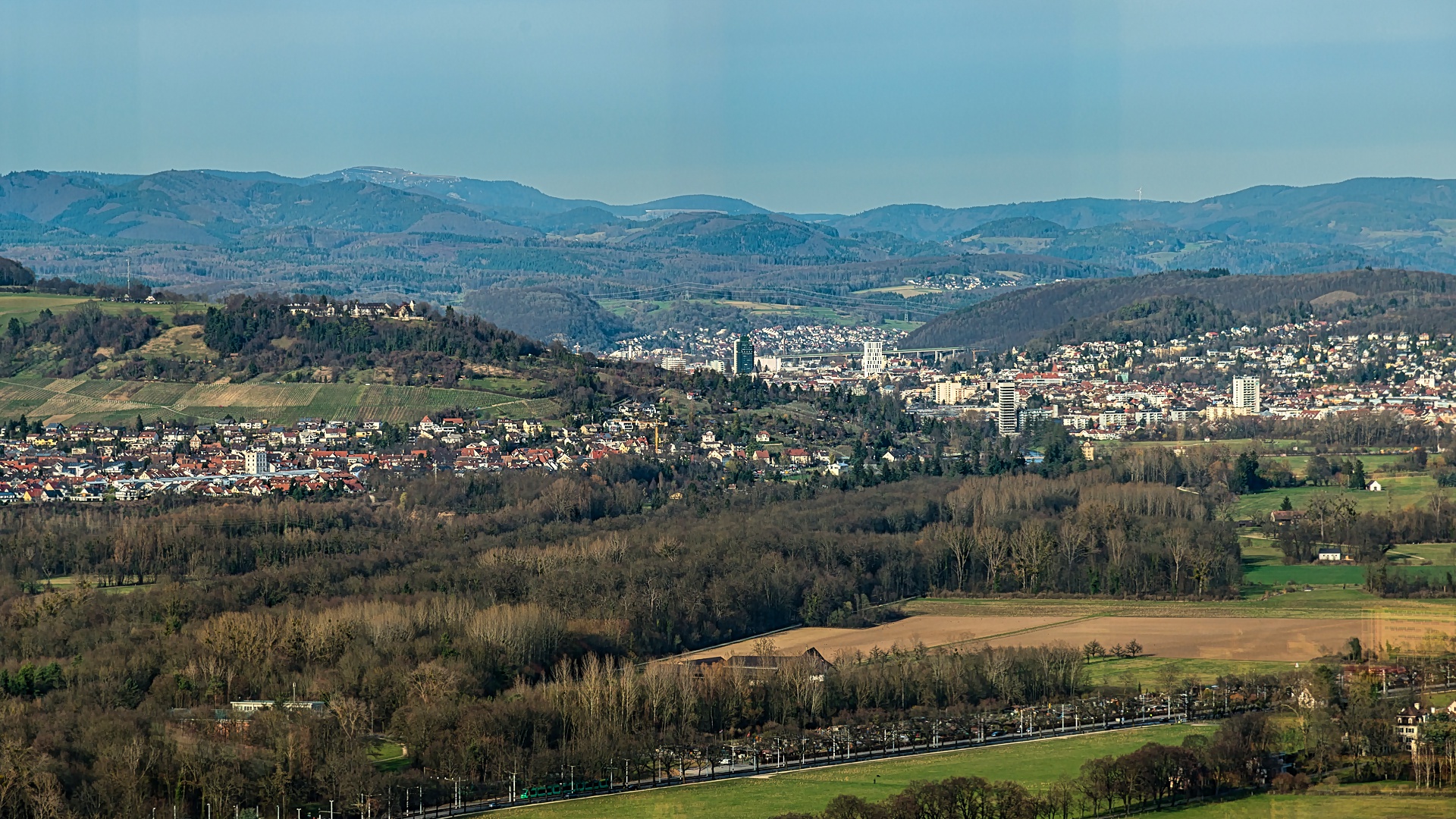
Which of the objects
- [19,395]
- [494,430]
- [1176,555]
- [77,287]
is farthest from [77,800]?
[77,287]

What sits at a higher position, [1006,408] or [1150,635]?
[1006,408]

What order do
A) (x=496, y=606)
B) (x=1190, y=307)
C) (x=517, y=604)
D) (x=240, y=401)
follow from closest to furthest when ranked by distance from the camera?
1. (x=496, y=606)
2. (x=517, y=604)
3. (x=240, y=401)
4. (x=1190, y=307)

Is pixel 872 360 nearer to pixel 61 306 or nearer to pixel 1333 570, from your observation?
pixel 61 306

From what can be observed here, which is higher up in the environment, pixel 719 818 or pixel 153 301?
pixel 153 301

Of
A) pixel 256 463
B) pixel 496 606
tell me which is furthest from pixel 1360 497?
pixel 256 463

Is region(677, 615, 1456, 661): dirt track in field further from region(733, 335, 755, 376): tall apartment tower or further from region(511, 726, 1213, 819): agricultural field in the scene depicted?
region(733, 335, 755, 376): tall apartment tower

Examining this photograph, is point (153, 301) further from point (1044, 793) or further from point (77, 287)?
point (1044, 793)
